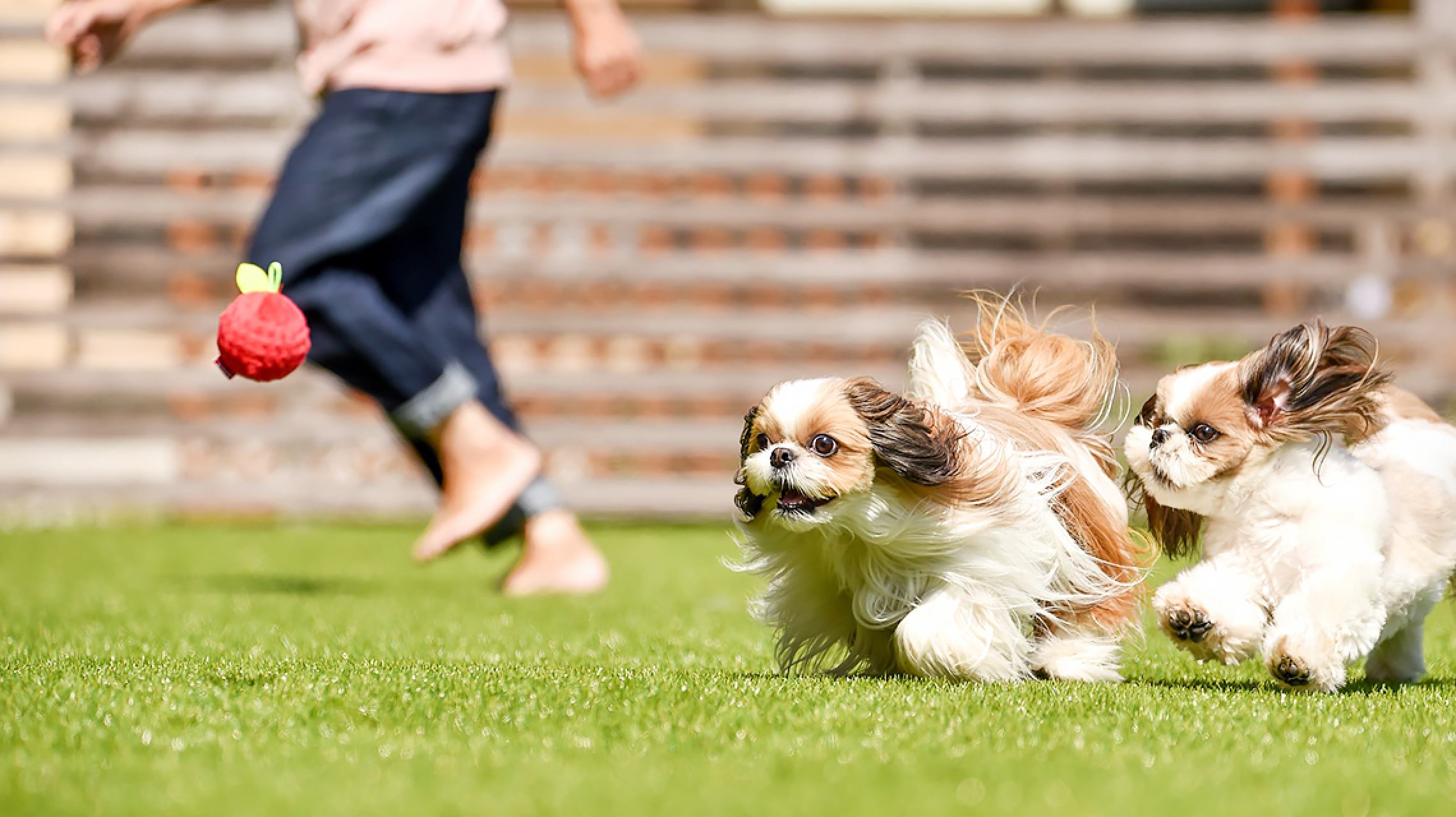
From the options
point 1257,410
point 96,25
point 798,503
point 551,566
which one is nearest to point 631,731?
point 798,503

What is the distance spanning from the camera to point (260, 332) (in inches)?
126

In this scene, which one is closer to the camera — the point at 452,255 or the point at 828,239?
the point at 452,255

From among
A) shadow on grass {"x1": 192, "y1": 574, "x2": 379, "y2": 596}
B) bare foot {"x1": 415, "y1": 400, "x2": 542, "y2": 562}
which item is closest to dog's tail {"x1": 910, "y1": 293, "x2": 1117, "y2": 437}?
bare foot {"x1": 415, "y1": 400, "x2": 542, "y2": 562}

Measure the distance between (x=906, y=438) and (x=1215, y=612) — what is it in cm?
54

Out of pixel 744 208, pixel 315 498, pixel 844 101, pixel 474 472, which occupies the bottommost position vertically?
pixel 315 498

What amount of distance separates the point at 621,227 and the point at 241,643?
436 centimetres

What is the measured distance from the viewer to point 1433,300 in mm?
7258

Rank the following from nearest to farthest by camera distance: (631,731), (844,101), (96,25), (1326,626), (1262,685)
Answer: (631,731)
(1326,626)
(1262,685)
(96,25)
(844,101)

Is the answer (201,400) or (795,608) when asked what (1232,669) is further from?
(201,400)

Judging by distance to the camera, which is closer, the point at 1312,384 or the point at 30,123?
the point at 1312,384

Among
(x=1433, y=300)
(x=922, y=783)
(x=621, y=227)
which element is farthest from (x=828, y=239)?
(x=922, y=783)

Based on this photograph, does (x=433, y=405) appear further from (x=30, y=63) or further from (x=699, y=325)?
(x=30, y=63)

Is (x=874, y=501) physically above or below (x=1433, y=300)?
above

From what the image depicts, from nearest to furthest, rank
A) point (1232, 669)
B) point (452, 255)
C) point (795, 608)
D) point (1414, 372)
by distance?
point (795, 608), point (1232, 669), point (452, 255), point (1414, 372)
